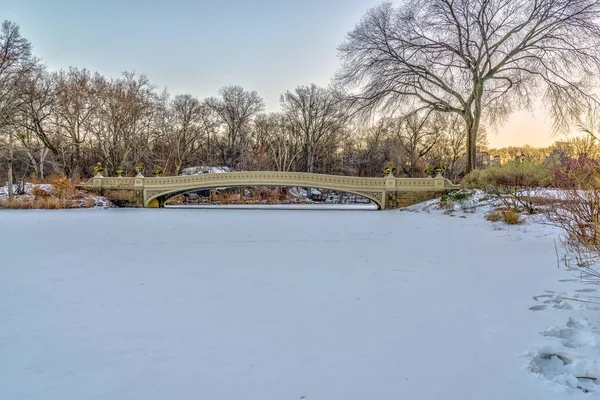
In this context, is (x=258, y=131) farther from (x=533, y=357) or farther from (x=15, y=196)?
(x=533, y=357)

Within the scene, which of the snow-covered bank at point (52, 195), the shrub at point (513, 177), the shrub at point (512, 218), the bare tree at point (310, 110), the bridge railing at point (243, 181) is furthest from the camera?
the bare tree at point (310, 110)

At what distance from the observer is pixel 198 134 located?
3453cm

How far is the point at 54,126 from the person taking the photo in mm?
27812

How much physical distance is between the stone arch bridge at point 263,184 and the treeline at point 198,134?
6451 millimetres

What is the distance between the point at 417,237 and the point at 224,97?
1241 inches

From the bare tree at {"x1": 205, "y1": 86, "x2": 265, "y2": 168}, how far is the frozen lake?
99.7 ft

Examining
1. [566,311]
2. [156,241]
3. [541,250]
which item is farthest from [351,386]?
[156,241]

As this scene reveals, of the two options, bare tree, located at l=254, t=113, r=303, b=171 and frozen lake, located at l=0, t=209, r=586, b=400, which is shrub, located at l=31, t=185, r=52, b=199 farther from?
bare tree, located at l=254, t=113, r=303, b=171

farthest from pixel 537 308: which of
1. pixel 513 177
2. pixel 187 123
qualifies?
pixel 187 123

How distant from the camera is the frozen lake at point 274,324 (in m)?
1.82

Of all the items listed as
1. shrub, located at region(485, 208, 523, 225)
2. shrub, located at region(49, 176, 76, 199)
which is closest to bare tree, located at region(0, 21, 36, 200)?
shrub, located at region(49, 176, 76, 199)

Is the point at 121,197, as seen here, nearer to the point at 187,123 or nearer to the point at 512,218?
the point at 187,123

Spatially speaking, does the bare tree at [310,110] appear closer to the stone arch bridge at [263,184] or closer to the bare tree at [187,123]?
the bare tree at [187,123]

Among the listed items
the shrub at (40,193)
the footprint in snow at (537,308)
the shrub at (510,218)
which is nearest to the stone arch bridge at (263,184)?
the shrub at (40,193)
